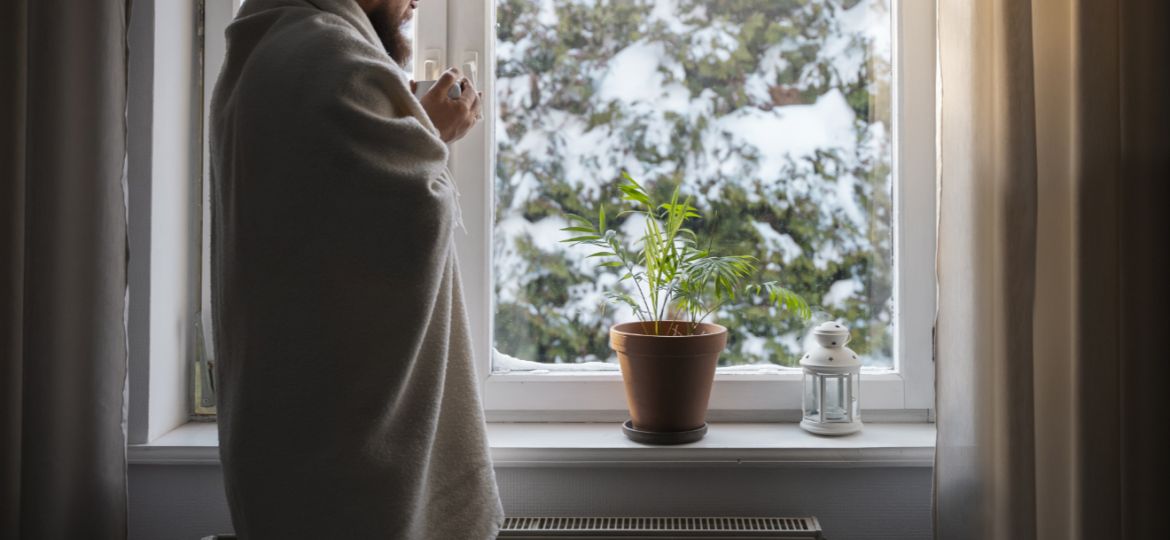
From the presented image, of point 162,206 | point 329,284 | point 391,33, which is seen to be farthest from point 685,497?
point 162,206

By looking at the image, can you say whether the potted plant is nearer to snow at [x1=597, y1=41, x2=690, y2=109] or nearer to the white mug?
snow at [x1=597, y1=41, x2=690, y2=109]

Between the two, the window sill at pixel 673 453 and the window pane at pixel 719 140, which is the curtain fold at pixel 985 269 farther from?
the window pane at pixel 719 140

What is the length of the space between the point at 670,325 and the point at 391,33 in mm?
686

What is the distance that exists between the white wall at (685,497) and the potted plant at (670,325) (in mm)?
91

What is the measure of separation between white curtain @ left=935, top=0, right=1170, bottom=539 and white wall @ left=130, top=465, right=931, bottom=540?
0.21 metres

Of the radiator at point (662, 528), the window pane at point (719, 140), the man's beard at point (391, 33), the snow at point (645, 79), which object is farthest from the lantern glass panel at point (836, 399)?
the man's beard at point (391, 33)

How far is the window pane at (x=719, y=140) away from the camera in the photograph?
5.53ft

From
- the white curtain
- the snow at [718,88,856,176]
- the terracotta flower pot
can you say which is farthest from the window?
the white curtain
